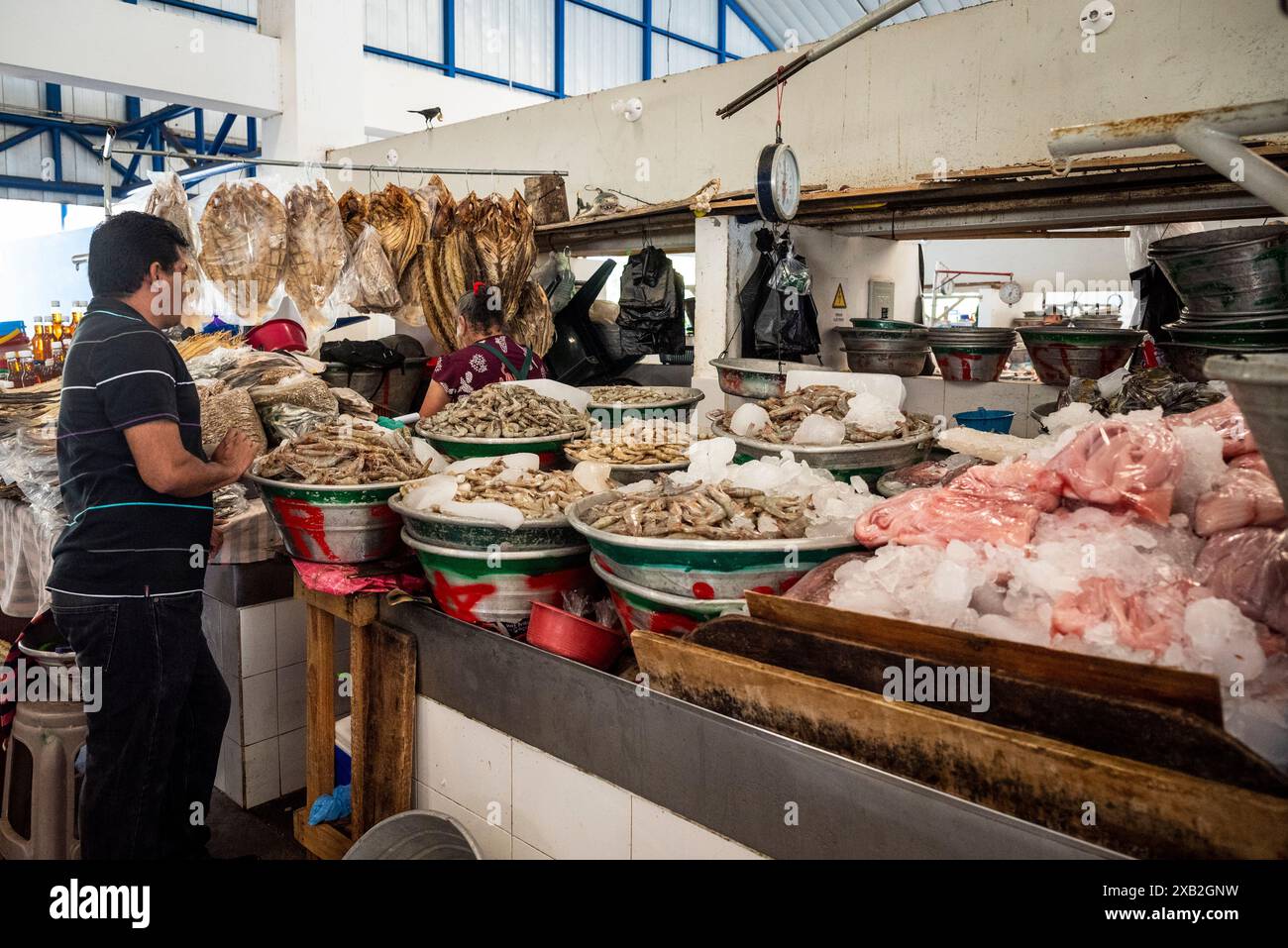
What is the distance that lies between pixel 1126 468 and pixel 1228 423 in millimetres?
359

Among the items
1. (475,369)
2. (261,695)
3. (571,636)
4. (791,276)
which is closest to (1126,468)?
(571,636)

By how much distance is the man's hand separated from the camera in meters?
2.79

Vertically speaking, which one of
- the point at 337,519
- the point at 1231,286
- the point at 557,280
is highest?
the point at 557,280

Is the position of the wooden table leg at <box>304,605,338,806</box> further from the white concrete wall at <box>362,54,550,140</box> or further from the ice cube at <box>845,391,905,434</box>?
the white concrete wall at <box>362,54,550,140</box>

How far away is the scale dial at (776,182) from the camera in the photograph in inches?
161

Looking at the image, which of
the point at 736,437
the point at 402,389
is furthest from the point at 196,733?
the point at 402,389

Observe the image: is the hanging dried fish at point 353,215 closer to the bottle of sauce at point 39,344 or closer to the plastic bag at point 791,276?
the bottle of sauce at point 39,344

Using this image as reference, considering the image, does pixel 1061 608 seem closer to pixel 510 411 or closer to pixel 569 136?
pixel 510 411

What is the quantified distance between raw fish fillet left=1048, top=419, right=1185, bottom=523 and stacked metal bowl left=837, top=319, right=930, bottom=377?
3819 millimetres

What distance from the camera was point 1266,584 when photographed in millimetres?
1567

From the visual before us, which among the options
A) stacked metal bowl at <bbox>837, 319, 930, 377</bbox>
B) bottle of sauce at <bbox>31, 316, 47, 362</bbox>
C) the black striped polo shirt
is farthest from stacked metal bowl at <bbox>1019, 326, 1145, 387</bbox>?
bottle of sauce at <bbox>31, 316, 47, 362</bbox>

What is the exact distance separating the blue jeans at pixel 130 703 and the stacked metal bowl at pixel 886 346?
13.9ft

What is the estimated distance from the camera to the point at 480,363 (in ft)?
14.6

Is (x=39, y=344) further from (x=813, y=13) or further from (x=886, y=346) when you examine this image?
(x=813, y=13)
